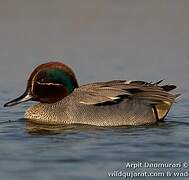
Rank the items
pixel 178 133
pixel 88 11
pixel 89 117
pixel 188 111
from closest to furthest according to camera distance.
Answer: pixel 178 133 → pixel 89 117 → pixel 188 111 → pixel 88 11


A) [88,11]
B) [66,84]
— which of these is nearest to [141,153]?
[66,84]

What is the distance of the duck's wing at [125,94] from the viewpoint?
9094 millimetres

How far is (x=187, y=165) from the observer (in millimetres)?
7008

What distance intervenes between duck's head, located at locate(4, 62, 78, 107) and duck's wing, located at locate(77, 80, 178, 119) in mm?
234

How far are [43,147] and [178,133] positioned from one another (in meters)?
1.39

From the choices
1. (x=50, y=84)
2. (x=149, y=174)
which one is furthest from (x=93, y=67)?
(x=149, y=174)

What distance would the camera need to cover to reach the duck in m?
9.04

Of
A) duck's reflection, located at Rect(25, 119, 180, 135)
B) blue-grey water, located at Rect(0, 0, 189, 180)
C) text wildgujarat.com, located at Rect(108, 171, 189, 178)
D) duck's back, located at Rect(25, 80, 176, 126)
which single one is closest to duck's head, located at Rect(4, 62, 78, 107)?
duck's back, located at Rect(25, 80, 176, 126)

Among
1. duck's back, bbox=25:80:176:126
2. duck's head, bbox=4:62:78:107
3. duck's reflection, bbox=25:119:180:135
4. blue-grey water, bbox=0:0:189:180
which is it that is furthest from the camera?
duck's head, bbox=4:62:78:107

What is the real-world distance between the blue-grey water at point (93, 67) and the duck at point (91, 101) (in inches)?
7.3

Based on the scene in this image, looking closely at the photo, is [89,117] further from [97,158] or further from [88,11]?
[88,11]

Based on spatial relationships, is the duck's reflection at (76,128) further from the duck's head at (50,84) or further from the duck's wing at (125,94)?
the duck's head at (50,84)

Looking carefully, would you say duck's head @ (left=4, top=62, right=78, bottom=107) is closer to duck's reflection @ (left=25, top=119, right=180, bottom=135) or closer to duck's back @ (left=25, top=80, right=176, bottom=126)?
duck's back @ (left=25, top=80, right=176, bottom=126)

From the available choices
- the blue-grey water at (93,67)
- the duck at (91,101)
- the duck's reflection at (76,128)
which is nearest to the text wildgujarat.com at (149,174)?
the blue-grey water at (93,67)
